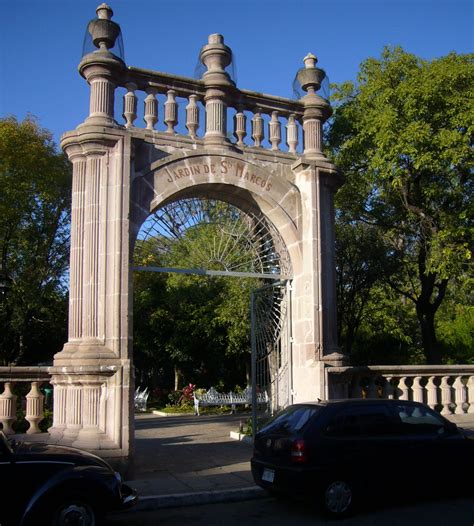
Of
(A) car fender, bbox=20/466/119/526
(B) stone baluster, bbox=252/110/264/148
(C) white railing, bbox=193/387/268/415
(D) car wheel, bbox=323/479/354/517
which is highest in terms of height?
(B) stone baluster, bbox=252/110/264/148

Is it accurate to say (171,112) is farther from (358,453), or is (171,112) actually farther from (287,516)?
(287,516)

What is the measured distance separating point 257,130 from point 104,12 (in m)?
3.37

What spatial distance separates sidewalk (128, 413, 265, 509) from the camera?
324 inches

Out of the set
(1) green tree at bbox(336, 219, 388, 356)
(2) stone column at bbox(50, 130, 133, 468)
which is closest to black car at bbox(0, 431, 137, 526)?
(2) stone column at bbox(50, 130, 133, 468)

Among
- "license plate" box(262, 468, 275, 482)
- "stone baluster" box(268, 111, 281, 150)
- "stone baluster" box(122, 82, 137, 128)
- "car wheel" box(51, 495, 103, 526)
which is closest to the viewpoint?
"car wheel" box(51, 495, 103, 526)

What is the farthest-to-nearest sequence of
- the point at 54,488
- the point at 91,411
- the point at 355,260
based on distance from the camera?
1. the point at 355,260
2. the point at 91,411
3. the point at 54,488

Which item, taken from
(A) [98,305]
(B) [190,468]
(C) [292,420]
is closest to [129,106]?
(A) [98,305]

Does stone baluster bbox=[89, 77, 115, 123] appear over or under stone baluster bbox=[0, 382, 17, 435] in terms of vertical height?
over

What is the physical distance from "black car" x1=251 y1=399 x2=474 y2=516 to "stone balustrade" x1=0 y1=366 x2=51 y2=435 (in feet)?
12.1

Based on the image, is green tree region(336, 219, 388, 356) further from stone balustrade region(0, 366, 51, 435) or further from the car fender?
the car fender

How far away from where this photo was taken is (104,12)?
10609 mm

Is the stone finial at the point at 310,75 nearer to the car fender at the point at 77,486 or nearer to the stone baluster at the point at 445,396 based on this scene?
the stone baluster at the point at 445,396

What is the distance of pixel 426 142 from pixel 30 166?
13.8 metres

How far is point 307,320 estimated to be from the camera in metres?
11.3
